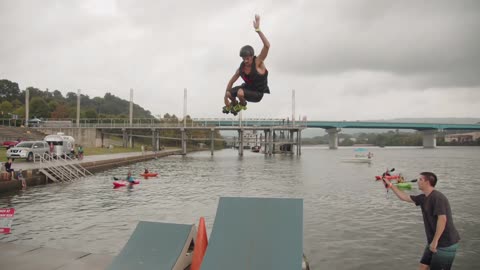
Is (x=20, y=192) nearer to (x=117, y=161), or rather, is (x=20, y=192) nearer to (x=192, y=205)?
(x=192, y=205)

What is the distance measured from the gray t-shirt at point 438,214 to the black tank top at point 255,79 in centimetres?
399

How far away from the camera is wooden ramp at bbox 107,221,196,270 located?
24.6 ft

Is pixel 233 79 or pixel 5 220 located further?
pixel 5 220

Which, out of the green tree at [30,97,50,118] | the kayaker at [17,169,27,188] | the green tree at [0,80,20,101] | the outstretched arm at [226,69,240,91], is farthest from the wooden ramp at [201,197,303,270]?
the green tree at [0,80,20,101]

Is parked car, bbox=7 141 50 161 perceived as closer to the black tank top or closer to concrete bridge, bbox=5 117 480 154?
concrete bridge, bbox=5 117 480 154

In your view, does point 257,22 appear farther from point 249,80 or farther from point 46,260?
point 46,260

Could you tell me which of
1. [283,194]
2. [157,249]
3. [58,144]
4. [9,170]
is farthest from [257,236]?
[58,144]

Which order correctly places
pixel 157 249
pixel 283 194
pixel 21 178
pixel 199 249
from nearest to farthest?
1. pixel 157 249
2. pixel 199 249
3. pixel 21 178
4. pixel 283 194

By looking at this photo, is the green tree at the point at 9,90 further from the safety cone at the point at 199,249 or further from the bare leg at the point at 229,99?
the bare leg at the point at 229,99

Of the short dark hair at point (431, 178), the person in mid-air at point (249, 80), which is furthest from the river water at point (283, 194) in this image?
the person in mid-air at point (249, 80)

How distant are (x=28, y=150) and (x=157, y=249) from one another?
134 ft

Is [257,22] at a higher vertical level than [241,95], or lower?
higher

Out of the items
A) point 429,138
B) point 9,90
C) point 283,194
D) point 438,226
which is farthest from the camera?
point 429,138

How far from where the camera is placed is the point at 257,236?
698 cm
